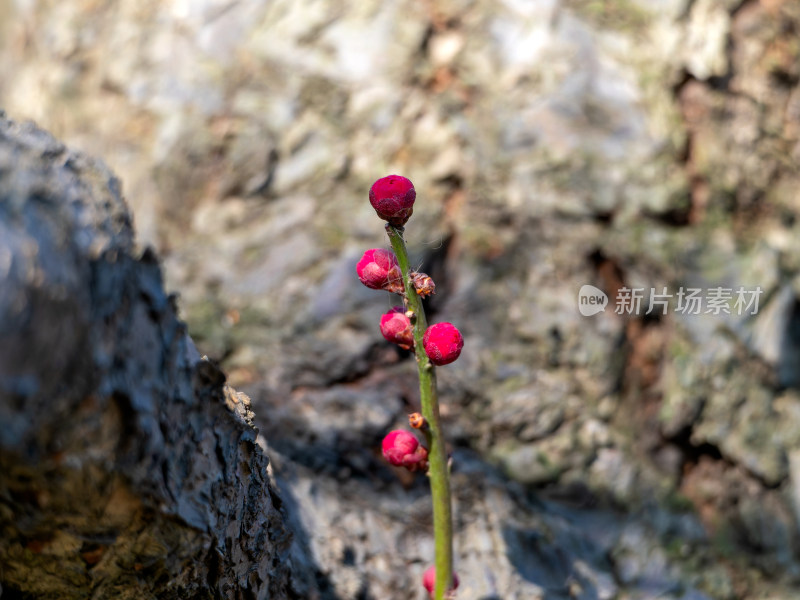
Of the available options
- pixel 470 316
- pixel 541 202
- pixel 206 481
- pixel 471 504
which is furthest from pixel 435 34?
pixel 206 481

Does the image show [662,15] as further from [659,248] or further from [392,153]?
[392,153]

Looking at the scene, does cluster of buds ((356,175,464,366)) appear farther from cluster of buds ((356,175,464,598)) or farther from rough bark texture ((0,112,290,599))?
rough bark texture ((0,112,290,599))

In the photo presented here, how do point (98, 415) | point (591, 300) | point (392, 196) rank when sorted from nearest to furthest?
point (98, 415) → point (392, 196) → point (591, 300)

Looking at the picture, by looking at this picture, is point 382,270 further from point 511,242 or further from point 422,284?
point 511,242

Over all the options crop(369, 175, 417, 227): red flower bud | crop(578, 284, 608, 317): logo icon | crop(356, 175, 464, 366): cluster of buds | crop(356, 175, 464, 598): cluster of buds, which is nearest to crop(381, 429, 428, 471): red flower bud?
crop(356, 175, 464, 598): cluster of buds

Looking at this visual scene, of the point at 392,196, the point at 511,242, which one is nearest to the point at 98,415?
the point at 392,196

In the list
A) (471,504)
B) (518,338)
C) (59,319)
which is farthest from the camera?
(518,338)
